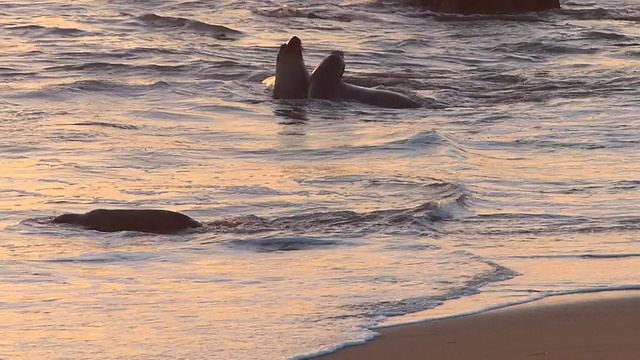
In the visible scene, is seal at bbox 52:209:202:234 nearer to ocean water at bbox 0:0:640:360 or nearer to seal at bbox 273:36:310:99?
ocean water at bbox 0:0:640:360

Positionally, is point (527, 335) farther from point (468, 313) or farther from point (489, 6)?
point (489, 6)

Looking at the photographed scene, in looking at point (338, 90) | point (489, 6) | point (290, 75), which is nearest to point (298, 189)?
point (338, 90)

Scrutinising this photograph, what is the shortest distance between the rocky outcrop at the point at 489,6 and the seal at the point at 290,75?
8178mm

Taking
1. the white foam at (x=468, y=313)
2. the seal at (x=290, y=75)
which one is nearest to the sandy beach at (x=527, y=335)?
the white foam at (x=468, y=313)

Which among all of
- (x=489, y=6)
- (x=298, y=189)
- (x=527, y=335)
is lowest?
(x=489, y=6)

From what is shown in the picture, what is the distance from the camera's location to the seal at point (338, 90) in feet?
37.6

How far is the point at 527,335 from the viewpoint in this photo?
461cm

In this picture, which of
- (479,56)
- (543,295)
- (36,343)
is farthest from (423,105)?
(36,343)

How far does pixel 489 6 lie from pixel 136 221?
45.7 ft

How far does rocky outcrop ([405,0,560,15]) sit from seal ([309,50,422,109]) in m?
8.29

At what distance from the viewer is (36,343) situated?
15.2 ft

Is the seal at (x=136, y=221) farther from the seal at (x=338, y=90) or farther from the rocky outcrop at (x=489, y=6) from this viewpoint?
the rocky outcrop at (x=489, y=6)

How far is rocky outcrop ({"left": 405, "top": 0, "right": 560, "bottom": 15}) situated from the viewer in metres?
19.7

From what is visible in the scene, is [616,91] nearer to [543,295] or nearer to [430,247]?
[430,247]
